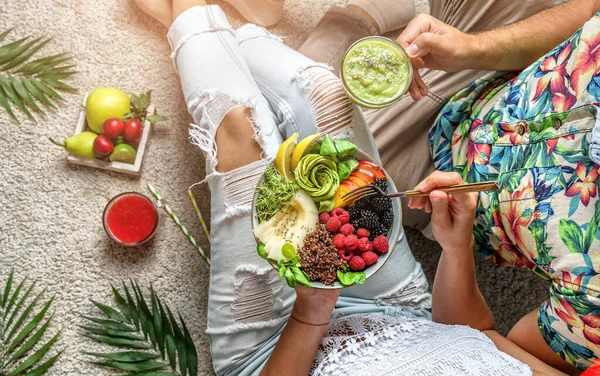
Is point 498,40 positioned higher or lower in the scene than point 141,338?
higher

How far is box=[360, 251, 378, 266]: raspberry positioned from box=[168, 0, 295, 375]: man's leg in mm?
332

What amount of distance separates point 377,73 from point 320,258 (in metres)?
0.49

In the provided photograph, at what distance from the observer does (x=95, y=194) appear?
1.67 metres

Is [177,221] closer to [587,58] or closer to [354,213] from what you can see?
[354,213]

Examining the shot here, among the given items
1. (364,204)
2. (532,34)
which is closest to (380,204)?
(364,204)

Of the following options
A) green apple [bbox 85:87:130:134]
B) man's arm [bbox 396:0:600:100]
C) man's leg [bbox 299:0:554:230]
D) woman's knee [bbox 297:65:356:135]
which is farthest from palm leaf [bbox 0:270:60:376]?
man's arm [bbox 396:0:600:100]

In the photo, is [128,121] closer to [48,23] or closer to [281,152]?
[48,23]

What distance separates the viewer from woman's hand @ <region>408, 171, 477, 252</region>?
1.00 m

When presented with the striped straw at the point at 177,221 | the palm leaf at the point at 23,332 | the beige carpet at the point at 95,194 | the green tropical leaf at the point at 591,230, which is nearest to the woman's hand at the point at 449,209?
the green tropical leaf at the point at 591,230

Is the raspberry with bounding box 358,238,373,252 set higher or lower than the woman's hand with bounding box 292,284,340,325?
higher

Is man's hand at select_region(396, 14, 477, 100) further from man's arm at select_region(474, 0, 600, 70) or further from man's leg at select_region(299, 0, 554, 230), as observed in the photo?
man's leg at select_region(299, 0, 554, 230)

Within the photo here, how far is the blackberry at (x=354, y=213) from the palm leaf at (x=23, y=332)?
1.11 m

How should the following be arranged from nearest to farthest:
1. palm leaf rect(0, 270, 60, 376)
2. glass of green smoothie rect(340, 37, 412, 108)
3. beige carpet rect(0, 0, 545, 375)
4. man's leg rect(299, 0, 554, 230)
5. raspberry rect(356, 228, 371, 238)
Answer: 1. raspberry rect(356, 228, 371, 238)
2. glass of green smoothie rect(340, 37, 412, 108)
3. man's leg rect(299, 0, 554, 230)
4. palm leaf rect(0, 270, 60, 376)
5. beige carpet rect(0, 0, 545, 375)

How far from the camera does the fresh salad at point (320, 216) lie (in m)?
0.99
